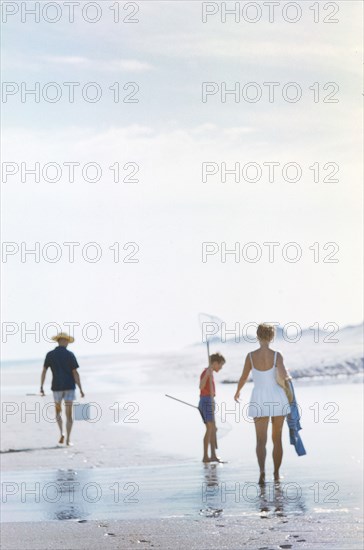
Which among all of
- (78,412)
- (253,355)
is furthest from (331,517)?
(78,412)

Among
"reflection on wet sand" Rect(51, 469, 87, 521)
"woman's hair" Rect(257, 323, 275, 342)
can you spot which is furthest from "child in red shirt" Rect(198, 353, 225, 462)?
"woman's hair" Rect(257, 323, 275, 342)

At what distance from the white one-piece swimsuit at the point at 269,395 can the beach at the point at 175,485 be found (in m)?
0.74

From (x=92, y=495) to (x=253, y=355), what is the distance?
84.3 inches

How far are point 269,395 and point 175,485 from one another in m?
1.37

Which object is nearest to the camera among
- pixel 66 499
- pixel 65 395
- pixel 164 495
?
pixel 66 499

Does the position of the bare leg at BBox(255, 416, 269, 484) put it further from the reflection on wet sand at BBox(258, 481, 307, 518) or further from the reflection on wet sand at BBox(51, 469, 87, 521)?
the reflection on wet sand at BBox(51, 469, 87, 521)

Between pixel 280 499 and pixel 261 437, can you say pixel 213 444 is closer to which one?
pixel 261 437

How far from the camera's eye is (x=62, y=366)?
17.1 metres

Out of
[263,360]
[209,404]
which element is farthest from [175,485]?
[209,404]

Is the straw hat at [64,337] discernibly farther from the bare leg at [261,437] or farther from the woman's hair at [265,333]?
the woman's hair at [265,333]

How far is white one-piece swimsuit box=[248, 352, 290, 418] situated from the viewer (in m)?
12.4

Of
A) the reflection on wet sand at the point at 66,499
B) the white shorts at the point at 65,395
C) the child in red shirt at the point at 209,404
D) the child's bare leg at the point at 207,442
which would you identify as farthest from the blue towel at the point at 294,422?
the white shorts at the point at 65,395

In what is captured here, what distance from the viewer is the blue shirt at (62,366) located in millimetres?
16969

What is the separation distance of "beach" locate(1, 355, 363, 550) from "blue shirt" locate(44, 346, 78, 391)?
3.07ft
